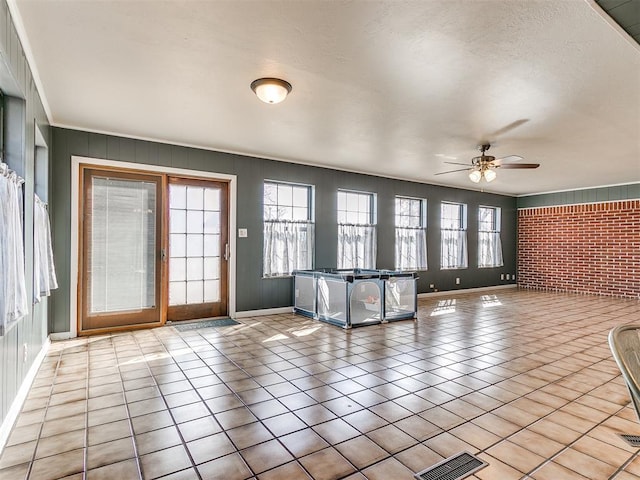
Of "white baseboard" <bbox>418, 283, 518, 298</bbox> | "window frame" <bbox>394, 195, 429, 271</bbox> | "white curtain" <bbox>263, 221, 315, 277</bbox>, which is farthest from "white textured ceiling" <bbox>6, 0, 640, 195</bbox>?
"white baseboard" <bbox>418, 283, 518, 298</bbox>

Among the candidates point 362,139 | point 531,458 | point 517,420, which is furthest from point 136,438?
point 362,139

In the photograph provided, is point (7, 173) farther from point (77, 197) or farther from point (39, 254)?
point (77, 197)

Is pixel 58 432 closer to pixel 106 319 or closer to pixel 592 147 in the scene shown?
pixel 106 319

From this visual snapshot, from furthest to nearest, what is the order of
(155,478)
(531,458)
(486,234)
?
(486,234) → (531,458) → (155,478)

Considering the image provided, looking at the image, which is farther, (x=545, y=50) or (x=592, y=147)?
(x=592, y=147)

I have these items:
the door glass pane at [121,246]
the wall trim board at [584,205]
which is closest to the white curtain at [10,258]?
the door glass pane at [121,246]

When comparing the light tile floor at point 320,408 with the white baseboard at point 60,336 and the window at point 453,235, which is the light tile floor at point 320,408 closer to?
the white baseboard at point 60,336

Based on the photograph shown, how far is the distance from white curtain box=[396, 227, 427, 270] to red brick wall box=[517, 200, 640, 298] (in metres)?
3.75

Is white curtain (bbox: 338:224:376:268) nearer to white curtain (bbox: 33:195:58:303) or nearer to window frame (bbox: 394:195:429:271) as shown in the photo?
window frame (bbox: 394:195:429:271)

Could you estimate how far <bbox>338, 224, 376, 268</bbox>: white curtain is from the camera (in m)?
6.73

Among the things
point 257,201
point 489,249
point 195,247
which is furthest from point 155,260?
point 489,249

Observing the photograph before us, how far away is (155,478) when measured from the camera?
5.99ft

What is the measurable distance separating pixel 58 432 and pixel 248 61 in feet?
9.25

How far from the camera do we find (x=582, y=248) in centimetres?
874
